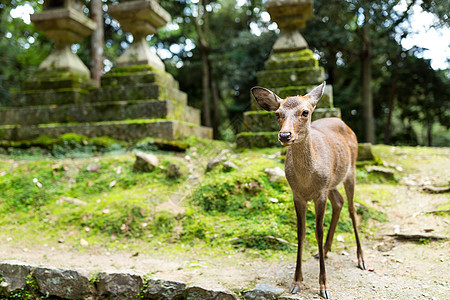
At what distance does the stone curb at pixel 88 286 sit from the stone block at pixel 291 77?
4.83 meters

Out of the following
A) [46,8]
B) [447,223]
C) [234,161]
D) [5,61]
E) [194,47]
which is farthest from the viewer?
[194,47]

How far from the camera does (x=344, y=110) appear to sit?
14.6 metres

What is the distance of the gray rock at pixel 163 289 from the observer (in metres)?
3.36

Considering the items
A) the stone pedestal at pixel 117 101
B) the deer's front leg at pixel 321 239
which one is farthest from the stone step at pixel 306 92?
the deer's front leg at pixel 321 239

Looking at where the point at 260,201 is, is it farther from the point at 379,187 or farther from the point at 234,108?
the point at 234,108

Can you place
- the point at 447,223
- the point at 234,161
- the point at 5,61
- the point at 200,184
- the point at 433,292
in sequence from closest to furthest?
the point at 433,292 → the point at 447,223 → the point at 200,184 → the point at 234,161 → the point at 5,61

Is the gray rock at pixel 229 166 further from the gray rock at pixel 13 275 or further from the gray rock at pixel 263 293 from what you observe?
the gray rock at pixel 13 275

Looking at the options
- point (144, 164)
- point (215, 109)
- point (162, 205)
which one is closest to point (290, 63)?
point (144, 164)

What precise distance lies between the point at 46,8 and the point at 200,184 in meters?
6.39

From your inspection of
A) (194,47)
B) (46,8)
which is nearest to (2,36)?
(194,47)

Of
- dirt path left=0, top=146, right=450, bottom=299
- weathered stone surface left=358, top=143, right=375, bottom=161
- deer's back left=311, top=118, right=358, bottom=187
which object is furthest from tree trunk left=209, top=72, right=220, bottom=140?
deer's back left=311, top=118, right=358, bottom=187

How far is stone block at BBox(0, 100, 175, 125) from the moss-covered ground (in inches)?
46.2

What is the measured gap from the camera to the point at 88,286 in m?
3.57

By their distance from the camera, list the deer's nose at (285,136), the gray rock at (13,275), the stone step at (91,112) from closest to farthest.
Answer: the deer's nose at (285,136) → the gray rock at (13,275) → the stone step at (91,112)
